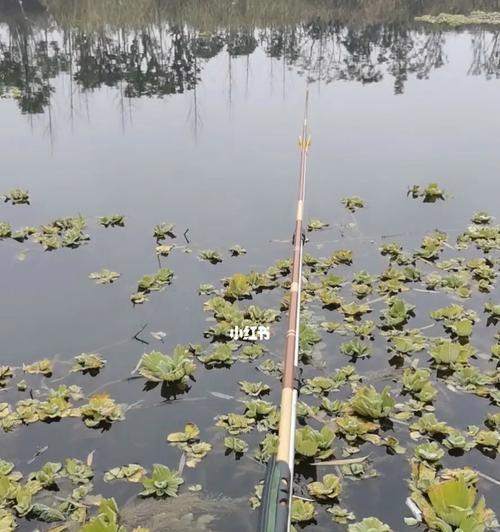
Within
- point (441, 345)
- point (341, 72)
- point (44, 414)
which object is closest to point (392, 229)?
point (441, 345)

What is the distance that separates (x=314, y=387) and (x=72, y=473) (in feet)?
6.09

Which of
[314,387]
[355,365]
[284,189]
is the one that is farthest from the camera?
[284,189]

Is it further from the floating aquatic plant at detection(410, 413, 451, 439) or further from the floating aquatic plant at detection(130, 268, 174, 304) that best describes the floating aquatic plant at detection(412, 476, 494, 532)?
the floating aquatic plant at detection(130, 268, 174, 304)

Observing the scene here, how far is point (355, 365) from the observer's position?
5.03 meters

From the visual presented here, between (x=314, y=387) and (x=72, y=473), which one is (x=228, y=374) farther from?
(x=72, y=473)

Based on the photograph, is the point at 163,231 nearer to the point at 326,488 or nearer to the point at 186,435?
the point at 186,435

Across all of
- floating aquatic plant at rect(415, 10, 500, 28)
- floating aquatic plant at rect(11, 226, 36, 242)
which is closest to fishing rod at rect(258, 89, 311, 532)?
floating aquatic plant at rect(11, 226, 36, 242)

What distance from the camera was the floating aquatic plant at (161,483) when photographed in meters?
3.79

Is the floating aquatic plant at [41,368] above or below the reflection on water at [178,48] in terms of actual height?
below

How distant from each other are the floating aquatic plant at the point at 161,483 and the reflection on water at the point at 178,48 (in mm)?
10491

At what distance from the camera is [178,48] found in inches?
682

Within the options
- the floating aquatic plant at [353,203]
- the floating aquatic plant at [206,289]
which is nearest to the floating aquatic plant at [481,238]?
the floating aquatic plant at [353,203]

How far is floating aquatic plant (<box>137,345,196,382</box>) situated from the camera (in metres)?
4.79

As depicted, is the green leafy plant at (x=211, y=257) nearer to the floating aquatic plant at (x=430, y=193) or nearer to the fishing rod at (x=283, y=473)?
the fishing rod at (x=283, y=473)
